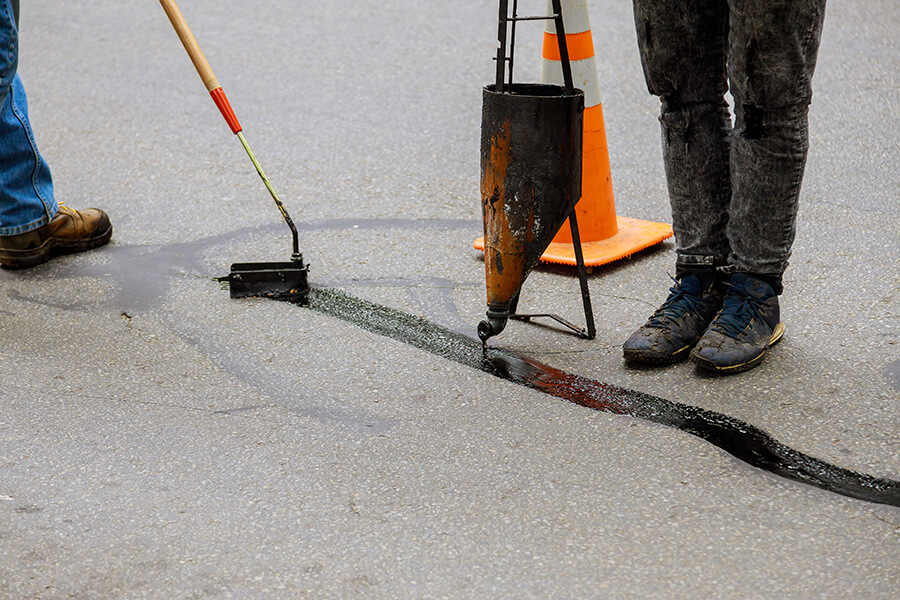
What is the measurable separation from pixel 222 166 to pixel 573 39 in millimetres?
1931

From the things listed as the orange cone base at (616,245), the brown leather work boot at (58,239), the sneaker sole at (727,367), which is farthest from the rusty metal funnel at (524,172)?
the brown leather work boot at (58,239)

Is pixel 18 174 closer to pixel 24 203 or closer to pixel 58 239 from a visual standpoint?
pixel 24 203

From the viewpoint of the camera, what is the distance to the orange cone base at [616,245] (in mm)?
3365

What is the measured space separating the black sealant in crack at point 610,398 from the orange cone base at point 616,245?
557 mm

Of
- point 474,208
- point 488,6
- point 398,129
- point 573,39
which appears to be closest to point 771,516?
point 573,39

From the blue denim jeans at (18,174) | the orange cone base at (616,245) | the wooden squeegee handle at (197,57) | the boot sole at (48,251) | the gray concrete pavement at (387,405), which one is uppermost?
the wooden squeegee handle at (197,57)

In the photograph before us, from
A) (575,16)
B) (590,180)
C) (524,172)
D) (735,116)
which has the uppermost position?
(575,16)

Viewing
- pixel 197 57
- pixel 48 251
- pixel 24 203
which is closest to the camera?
pixel 197 57

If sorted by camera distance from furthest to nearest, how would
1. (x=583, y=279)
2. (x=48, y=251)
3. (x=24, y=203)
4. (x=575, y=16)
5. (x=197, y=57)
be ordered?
1. (x=48, y=251)
2. (x=24, y=203)
3. (x=575, y=16)
4. (x=197, y=57)
5. (x=583, y=279)

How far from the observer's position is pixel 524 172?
2551 millimetres

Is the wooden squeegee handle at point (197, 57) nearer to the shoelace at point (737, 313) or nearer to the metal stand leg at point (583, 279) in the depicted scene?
the metal stand leg at point (583, 279)

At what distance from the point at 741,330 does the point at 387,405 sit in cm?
98

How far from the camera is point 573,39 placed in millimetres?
3299

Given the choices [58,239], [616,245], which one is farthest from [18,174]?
[616,245]
